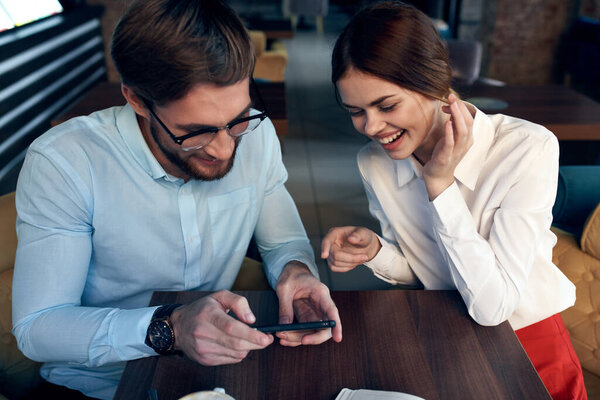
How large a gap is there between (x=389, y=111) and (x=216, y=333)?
708 mm

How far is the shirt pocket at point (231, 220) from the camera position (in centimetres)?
146

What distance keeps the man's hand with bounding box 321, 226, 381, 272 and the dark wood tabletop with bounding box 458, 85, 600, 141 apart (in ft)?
4.51

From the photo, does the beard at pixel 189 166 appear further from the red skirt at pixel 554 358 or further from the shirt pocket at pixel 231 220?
the red skirt at pixel 554 358

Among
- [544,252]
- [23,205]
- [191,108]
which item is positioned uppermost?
[191,108]

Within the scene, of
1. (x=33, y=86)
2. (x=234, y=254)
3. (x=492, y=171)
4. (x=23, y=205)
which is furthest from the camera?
(x=33, y=86)

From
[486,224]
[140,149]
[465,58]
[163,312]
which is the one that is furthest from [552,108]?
[163,312]

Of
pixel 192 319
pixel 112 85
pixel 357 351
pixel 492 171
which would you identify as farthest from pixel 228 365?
pixel 112 85

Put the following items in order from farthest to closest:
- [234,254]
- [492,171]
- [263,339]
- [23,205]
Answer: [234,254] → [492,171] → [23,205] → [263,339]

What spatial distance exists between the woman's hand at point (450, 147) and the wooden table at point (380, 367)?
0.30 meters

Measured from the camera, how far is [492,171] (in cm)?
134

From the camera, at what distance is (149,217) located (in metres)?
1.34

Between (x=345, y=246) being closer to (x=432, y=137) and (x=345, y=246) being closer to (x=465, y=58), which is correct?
(x=432, y=137)

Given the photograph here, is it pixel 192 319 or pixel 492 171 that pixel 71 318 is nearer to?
pixel 192 319

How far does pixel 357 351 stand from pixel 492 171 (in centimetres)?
59
